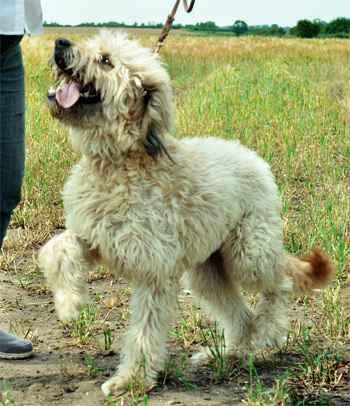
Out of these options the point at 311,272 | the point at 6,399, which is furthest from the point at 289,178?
the point at 6,399

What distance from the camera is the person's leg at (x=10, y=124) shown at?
306 centimetres

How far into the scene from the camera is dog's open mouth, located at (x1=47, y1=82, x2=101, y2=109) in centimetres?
290

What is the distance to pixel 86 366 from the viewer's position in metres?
3.45

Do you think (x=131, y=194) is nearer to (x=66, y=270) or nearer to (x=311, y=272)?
(x=66, y=270)

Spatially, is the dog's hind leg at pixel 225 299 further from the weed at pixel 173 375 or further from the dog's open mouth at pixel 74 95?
the dog's open mouth at pixel 74 95

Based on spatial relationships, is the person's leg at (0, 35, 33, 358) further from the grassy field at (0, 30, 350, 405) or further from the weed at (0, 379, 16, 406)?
the weed at (0, 379, 16, 406)

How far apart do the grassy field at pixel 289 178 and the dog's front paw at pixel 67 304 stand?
1.89ft

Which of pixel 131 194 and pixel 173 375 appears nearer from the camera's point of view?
pixel 131 194

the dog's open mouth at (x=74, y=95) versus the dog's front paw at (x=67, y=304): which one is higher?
the dog's open mouth at (x=74, y=95)

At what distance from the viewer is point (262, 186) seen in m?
3.55

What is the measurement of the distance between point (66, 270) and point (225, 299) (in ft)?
3.96

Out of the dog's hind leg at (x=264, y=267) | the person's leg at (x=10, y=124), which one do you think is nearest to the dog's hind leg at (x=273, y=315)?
the dog's hind leg at (x=264, y=267)

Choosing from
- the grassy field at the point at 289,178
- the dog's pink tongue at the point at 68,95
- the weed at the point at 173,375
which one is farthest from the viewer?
the grassy field at the point at 289,178

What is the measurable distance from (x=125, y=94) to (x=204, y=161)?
647 millimetres
